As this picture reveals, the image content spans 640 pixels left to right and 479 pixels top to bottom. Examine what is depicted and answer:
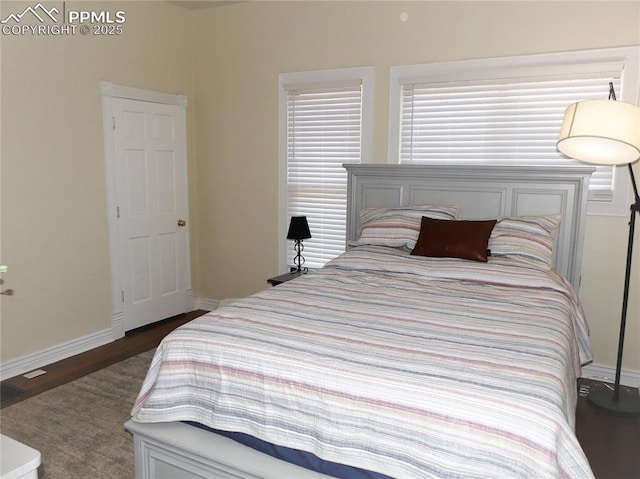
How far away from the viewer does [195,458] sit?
1980mm

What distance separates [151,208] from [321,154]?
157 cm

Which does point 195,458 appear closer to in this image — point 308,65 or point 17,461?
point 17,461

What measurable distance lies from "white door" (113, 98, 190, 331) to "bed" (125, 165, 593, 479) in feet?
6.73

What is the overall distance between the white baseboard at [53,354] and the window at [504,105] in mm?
2747

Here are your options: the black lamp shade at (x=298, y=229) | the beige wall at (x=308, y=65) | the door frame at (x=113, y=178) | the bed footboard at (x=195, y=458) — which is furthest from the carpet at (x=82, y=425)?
the beige wall at (x=308, y=65)

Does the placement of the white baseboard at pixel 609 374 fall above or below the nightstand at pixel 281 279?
below

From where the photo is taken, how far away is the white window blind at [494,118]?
3.38 m

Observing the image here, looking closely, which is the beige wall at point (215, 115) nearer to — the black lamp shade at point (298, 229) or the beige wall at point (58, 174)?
the beige wall at point (58, 174)

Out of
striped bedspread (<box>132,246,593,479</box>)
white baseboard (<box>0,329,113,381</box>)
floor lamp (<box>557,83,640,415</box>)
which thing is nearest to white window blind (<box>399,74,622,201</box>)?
floor lamp (<box>557,83,640,415</box>)

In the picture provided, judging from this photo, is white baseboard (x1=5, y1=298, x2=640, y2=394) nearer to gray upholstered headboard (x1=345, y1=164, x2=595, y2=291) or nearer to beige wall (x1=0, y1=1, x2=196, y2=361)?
beige wall (x1=0, y1=1, x2=196, y2=361)

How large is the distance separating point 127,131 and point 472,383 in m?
3.56

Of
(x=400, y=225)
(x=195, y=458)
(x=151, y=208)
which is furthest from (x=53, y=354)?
(x=400, y=225)

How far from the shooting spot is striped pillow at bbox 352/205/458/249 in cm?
342

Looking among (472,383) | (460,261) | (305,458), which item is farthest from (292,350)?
(460,261)
